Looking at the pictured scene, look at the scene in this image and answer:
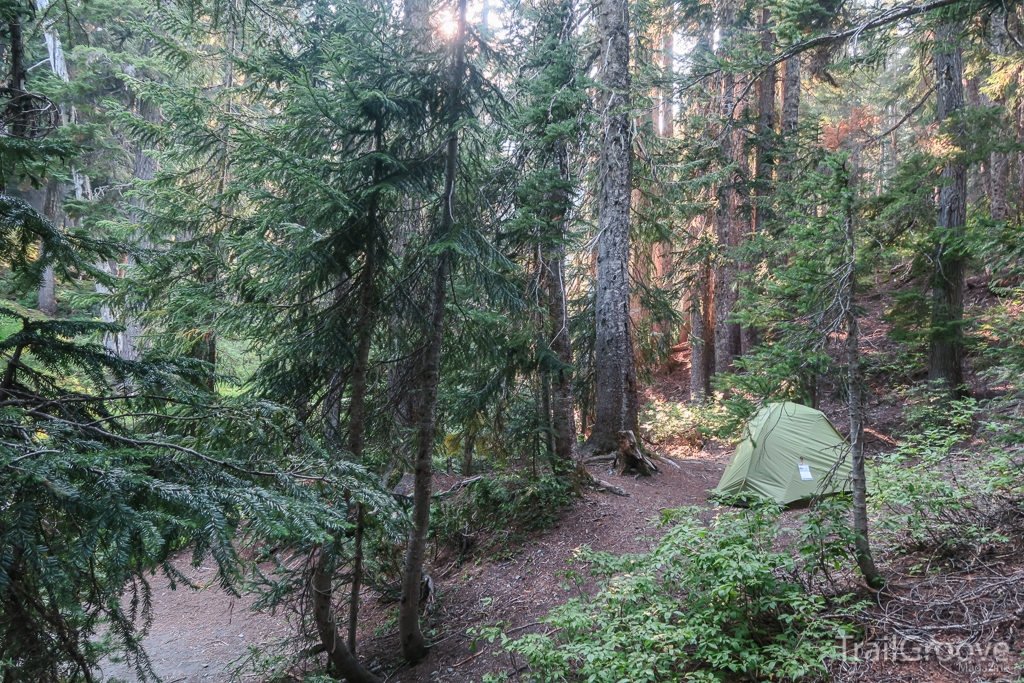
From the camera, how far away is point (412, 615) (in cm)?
600

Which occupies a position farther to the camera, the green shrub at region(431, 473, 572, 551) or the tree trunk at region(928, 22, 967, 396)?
the tree trunk at region(928, 22, 967, 396)

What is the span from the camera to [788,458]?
8148 mm

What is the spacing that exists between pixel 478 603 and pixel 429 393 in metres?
2.99

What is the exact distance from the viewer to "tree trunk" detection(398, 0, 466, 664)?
5.36 m

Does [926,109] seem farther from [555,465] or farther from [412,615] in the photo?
[412,615]

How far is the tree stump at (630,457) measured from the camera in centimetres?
932

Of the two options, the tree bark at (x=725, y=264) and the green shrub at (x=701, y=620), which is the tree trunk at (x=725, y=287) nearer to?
the tree bark at (x=725, y=264)

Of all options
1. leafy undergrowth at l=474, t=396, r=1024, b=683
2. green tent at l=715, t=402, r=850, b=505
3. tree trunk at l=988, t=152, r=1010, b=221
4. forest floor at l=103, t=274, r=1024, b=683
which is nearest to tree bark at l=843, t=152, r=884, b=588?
leafy undergrowth at l=474, t=396, r=1024, b=683

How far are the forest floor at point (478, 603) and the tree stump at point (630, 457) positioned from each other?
174 millimetres

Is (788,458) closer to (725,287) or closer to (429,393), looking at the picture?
(429,393)

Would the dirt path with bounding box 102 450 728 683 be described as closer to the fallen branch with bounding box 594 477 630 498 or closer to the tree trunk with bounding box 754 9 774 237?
the fallen branch with bounding box 594 477 630 498

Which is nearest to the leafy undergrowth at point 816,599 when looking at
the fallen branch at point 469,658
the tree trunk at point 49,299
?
the fallen branch at point 469,658

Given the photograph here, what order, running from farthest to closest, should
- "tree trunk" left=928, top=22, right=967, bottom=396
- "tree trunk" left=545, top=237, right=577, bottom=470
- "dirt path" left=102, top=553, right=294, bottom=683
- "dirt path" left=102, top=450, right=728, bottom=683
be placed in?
1. "tree trunk" left=928, top=22, right=967, bottom=396
2. "tree trunk" left=545, top=237, right=577, bottom=470
3. "dirt path" left=102, top=553, right=294, bottom=683
4. "dirt path" left=102, top=450, right=728, bottom=683

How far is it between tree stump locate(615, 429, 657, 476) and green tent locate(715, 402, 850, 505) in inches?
50.8
